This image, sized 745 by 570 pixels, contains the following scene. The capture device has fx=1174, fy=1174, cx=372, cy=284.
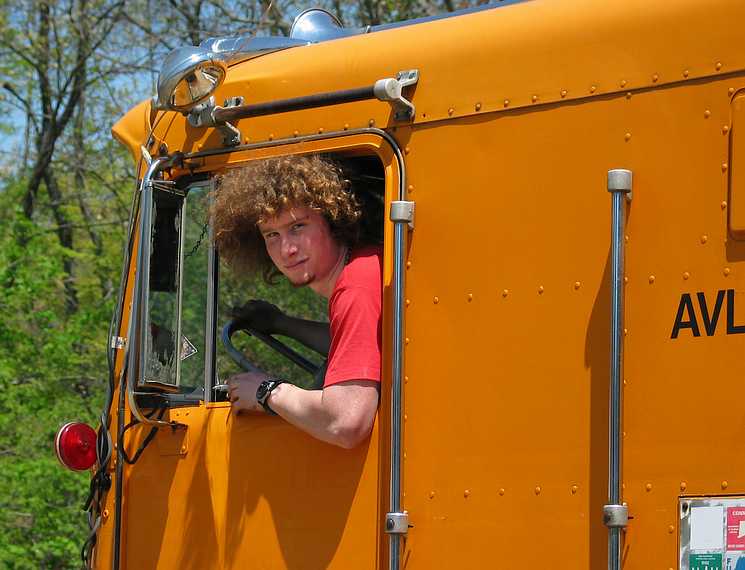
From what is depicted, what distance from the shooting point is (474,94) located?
3367mm

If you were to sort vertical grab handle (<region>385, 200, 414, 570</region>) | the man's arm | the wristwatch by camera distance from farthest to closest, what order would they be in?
the wristwatch
the man's arm
vertical grab handle (<region>385, 200, 414, 570</region>)

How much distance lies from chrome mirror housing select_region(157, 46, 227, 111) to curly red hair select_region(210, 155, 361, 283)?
273 millimetres

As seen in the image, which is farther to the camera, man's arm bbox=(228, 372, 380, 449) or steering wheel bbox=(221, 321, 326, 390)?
steering wheel bbox=(221, 321, 326, 390)

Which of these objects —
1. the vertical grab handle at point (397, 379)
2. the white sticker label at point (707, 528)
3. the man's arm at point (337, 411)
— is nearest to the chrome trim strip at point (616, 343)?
the white sticker label at point (707, 528)

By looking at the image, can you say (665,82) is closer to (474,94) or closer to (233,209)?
(474,94)

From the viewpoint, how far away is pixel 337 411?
3369mm

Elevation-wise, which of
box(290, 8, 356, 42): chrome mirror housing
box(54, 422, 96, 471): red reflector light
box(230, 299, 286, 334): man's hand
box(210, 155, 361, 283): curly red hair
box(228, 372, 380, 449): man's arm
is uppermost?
box(290, 8, 356, 42): chrome mirror housing

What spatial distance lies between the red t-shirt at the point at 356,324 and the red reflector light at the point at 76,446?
102 cm

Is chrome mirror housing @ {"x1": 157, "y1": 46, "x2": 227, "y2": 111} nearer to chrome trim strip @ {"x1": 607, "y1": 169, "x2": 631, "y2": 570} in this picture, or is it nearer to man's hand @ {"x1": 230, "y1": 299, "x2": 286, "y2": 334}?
man's hand @ {"x1": 230, "y1": 299, "x2": 286, "y2": 334}

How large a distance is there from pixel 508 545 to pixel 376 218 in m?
1.24

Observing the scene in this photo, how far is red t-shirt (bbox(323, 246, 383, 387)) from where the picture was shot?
3.42 m

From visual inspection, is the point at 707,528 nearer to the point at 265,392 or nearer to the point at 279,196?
the point at 265,392

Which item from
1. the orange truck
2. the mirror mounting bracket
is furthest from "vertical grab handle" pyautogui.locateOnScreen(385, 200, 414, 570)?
the mirror mounting bracket

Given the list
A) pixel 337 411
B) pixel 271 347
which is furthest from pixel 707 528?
pixel 271 347
